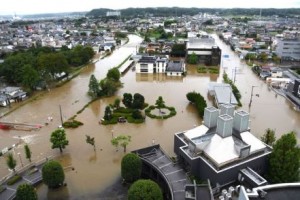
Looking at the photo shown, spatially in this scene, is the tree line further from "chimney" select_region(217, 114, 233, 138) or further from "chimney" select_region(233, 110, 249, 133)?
"chimney" select_region(233, 110, 249, 133)

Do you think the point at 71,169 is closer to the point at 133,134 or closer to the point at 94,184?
the point at 94,184

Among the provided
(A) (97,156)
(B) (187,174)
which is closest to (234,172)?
(B) (187,174)

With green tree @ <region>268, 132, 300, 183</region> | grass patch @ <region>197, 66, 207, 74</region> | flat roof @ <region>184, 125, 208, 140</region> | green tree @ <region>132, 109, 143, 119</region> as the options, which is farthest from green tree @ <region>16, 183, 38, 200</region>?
grass patch @ <region>197, 66, 207, 74</region>

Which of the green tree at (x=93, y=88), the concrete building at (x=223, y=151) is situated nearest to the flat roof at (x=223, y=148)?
the concrete building at (x=223, y=151)

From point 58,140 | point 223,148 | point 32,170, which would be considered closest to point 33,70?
point 58,140

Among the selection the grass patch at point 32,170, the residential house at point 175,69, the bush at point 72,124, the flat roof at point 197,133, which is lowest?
the grass patch at point 32,170

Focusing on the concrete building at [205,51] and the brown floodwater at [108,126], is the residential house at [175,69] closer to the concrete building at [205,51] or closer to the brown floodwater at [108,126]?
the brown floodwater at [108,126]

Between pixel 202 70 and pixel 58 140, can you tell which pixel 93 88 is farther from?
pixel 202 70
